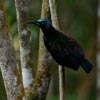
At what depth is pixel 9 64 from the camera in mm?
2064

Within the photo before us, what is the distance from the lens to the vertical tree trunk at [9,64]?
2.06 m

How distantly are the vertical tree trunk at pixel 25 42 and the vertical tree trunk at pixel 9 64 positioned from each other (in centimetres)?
23

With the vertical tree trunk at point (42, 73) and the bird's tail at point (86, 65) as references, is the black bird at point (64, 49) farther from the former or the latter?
the vertical tree trunk at point (42, 73)

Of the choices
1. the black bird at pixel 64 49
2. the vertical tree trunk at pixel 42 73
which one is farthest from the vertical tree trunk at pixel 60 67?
the vertical tree trunk at pixel 42 73

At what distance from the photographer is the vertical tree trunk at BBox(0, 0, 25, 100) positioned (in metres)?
2.06

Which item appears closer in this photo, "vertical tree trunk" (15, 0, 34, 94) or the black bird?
the black bird

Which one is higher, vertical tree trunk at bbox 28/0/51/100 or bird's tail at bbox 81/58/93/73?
A: bird's tail at bbox 81/58/93/73

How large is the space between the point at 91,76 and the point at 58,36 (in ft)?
13.0

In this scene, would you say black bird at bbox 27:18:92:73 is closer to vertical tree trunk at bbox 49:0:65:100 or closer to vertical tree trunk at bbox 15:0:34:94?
vertical tree trunk at bbox 49:0:65:100

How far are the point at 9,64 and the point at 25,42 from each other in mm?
298

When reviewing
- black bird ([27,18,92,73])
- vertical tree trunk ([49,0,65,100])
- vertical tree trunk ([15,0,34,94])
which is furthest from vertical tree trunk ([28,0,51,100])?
black bird ([27,18,92,73])

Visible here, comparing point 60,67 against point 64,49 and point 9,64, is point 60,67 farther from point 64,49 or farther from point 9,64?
point 9,64

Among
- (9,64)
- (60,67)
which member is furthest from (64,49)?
(9,64)

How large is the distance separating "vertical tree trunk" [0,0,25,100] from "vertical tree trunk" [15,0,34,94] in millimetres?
233
